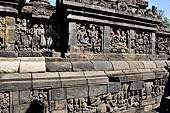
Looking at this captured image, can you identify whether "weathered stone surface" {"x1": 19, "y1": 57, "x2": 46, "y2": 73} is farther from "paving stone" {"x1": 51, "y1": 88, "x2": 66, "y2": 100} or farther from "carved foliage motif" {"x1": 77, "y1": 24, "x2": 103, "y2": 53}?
"carved foliage motif" {"x1": 77, "y1": 24, "x2": 103, "y2": 53}

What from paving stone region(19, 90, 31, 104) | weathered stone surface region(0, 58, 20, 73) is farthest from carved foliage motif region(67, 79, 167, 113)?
weathered stone surface region(0, 58, 20, 73)

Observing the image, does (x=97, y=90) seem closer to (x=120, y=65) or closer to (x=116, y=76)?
(x=116, y=76)

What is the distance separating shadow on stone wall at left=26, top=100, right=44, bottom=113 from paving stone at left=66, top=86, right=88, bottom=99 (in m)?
0.71

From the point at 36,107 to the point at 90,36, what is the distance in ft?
8.99

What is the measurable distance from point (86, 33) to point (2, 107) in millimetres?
3118

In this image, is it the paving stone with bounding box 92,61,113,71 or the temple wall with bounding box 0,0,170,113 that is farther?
the paving stone with bounding box 92,61,113,71

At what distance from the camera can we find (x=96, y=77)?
435 cm

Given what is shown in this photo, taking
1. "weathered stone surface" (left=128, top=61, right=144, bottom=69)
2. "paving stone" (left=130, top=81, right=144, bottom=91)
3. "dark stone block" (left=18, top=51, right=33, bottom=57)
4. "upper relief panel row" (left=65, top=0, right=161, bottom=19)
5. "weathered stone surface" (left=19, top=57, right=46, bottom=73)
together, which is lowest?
"paving stone" (left=130, top=81, right=144, bottom=91)

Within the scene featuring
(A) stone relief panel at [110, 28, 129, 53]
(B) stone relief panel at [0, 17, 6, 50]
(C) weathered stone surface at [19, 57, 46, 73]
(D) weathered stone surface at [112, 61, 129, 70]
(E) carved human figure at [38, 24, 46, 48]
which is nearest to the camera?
(C) weathered stone surface at [19, 57, 46, 73]

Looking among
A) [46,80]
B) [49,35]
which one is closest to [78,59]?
[49,35]

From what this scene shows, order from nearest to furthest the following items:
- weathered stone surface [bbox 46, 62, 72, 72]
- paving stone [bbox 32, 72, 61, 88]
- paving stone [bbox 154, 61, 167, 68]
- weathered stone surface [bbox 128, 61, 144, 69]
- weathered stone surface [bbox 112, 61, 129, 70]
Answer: paving stone [bbox 32, 72, 61, 88], weathered stone surface [bbox 46, 62, 72, 72], weathered stone surface [bbox 112, 61, 129, 70], weathered stone surface [bbox 128, 61, 144, 69], paving stone [bbox 154, 61, 167, 68]

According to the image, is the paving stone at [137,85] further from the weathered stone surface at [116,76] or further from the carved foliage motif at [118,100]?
the weathered stone surface at [116,76]

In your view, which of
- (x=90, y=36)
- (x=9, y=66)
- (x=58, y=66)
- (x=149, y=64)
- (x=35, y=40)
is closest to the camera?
(x=9, y=66)

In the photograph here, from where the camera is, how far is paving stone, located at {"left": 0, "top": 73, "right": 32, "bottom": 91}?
3.27 metres
